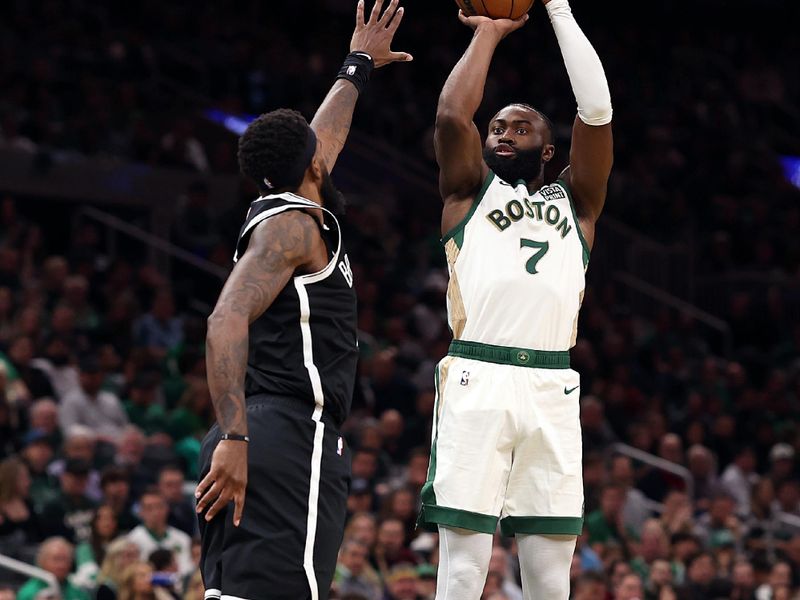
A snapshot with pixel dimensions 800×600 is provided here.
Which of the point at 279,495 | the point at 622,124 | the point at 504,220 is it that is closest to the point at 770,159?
the point at 622,124

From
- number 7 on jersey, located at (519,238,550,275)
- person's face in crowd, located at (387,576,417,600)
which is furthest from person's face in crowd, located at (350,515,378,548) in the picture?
number 7 on jersey, located at (519,238,550,275)

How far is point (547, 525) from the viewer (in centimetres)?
536

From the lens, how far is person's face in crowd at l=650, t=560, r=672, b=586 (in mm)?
10552

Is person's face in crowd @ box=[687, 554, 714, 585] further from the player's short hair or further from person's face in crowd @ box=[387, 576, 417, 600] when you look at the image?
the player's short hair

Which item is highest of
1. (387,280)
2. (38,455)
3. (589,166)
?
(387,280)

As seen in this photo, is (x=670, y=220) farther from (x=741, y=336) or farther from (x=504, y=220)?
(x=504, y=220)

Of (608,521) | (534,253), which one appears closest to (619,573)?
(608,521)

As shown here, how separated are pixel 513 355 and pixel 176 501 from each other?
5164 mm

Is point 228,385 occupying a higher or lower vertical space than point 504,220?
lower

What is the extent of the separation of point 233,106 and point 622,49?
793 centimetres

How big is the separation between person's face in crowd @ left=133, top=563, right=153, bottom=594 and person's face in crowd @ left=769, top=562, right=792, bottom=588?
509cm

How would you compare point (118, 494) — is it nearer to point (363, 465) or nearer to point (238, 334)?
point (363, 465)

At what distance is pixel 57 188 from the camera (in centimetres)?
1535

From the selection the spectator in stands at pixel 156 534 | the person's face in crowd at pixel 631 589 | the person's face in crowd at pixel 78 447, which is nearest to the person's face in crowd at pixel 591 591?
the person's face in crowd at pixel 631 589
